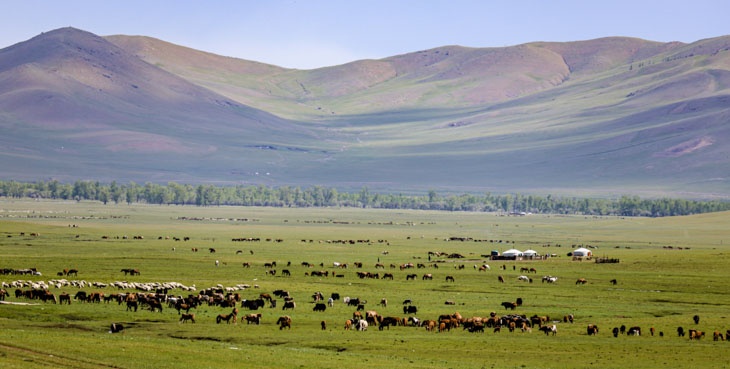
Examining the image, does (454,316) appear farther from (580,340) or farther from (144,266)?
(144,266)

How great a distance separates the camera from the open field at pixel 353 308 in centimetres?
3209

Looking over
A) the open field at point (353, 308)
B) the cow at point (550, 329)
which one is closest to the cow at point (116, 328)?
the open field at point (353, 308)

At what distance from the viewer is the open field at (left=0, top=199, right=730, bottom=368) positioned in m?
32.1

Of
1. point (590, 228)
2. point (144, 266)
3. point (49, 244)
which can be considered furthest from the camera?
point (590, 228)

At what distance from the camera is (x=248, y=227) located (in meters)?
138

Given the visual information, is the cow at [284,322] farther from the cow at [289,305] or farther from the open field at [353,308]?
the cow at [289,305]

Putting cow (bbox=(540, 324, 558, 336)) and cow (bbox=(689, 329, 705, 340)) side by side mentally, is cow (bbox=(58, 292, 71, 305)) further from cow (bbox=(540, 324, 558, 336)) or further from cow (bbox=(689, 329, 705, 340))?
cow (bbox=(689, 329, 705, 340))

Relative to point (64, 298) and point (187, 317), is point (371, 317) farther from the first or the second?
point (64, 298)

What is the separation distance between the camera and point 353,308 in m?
46.4

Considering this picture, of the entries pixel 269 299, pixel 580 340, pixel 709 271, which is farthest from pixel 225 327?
pixel 709 271

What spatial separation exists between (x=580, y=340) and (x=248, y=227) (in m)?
103

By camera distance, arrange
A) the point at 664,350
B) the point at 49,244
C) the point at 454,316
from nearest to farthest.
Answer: the point at 664,350
the point at 454,316
the point at 49,244

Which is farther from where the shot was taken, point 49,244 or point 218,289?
point 49,244

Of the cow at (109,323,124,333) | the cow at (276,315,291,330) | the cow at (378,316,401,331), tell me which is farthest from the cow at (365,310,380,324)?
the cow at (109,323,124,333)
